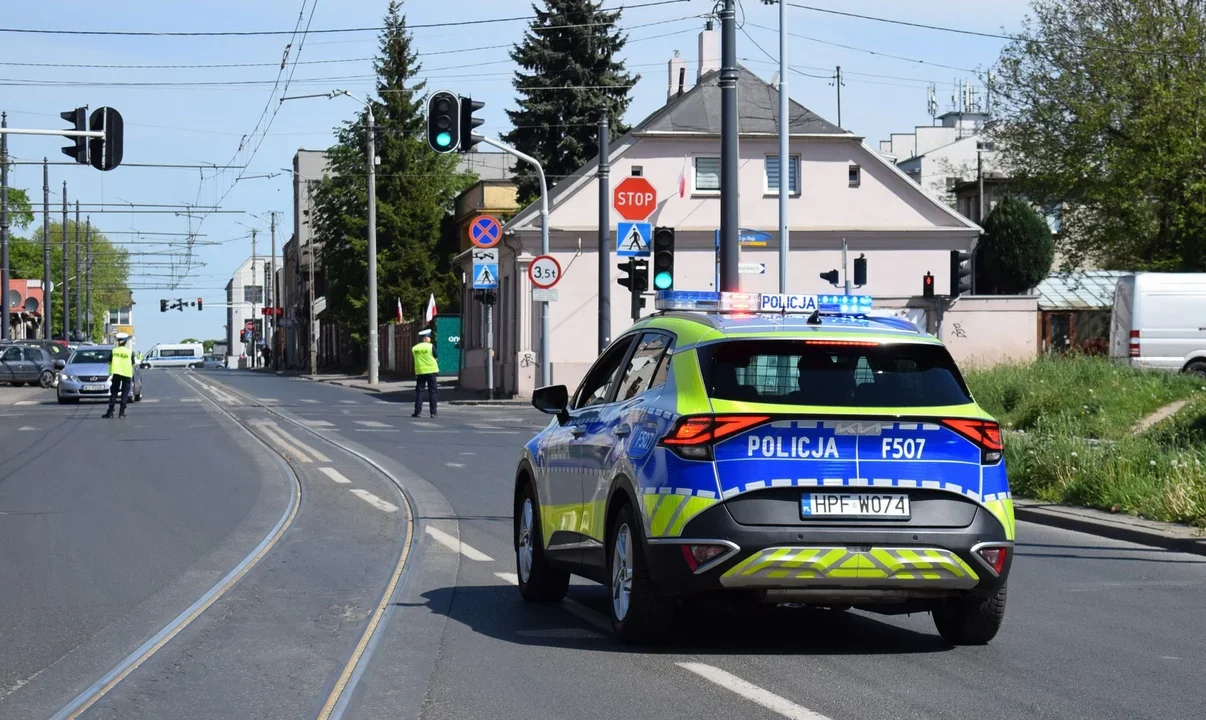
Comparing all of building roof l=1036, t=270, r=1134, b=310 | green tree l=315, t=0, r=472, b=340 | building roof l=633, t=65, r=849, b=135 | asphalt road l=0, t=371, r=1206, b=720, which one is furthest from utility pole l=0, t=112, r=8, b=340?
asphalt road l=0, t=371, r=1206, b=720

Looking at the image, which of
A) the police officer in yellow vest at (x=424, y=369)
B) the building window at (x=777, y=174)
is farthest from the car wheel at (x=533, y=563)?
the building window at (x=777, y=174)

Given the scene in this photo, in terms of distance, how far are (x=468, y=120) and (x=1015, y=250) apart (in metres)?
40.9

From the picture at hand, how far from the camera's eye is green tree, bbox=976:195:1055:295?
2422 inches

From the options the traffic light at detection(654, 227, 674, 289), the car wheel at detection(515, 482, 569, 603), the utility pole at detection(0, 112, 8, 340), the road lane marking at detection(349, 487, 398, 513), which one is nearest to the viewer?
the car wheel at detection(515, 482, 569, 603)

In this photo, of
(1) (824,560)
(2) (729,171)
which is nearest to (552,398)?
(1) (824,560)

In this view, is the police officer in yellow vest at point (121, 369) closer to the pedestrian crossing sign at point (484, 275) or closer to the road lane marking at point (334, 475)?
the pedestrian crossing sign at point (484, 275)

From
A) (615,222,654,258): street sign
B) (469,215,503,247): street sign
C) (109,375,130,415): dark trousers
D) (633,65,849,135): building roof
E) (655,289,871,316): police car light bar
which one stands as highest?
(633,65,849,135): building roof

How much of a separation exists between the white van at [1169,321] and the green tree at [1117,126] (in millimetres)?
13741

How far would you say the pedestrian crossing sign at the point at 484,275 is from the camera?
119ft

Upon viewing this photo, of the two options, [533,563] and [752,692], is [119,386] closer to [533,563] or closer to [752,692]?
[533,563]

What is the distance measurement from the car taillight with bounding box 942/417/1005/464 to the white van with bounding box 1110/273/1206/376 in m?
26.0

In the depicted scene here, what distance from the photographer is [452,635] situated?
7969 millimetres

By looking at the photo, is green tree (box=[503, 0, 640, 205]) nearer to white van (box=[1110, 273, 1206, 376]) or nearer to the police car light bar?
white van (box=[1110, 273, 1206, 376])

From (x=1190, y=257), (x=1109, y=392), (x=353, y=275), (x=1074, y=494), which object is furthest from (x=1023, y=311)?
(x=353, y=275)
